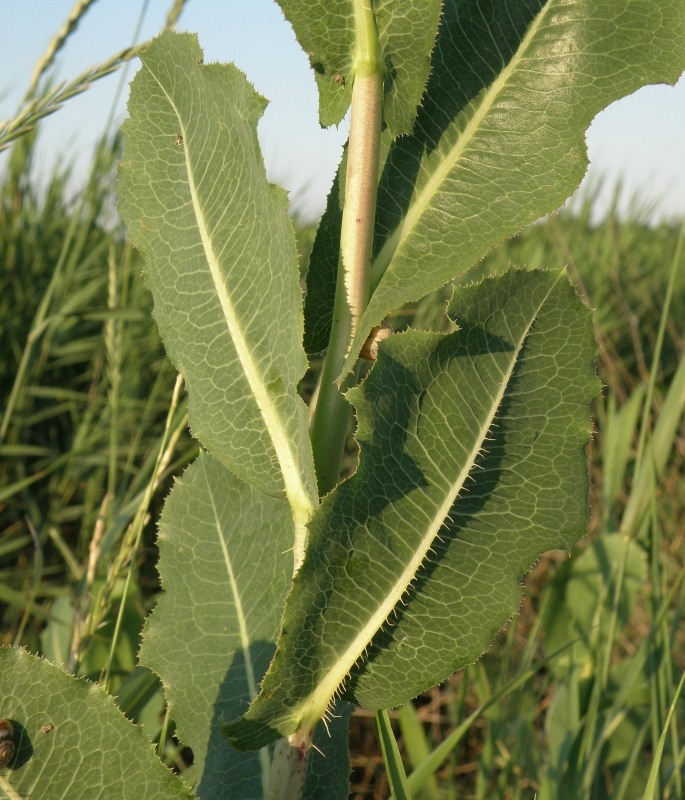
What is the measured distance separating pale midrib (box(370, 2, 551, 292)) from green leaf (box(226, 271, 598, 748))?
0.53ft

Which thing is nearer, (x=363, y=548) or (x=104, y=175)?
(x=363, y=548)

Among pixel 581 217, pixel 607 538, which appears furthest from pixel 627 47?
pixel 581 217

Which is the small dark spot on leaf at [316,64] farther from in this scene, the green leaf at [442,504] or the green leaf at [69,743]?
the green leaf at [69,743]

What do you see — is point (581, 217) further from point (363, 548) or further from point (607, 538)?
point (363, 548)

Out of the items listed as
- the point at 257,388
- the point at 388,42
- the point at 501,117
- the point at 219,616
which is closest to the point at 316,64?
the point at 388,42

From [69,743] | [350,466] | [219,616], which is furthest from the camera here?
[350,466]

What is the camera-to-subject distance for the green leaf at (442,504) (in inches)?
27.5

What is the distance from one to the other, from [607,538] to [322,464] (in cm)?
128

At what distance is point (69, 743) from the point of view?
0.74 m

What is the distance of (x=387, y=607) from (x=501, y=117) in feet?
1.46

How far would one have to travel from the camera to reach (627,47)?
0.80 m

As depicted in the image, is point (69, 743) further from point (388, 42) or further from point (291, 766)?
point (388, 42)

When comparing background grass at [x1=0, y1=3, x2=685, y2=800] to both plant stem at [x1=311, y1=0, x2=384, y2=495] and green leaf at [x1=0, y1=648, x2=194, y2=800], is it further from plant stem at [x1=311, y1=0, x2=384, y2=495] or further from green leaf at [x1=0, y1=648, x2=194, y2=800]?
plant stem at [x1=311, y1=0, x2=384, y2=495]

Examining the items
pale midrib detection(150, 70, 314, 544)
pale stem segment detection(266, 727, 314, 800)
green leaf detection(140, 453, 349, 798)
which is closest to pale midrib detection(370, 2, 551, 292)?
pale midrib detection(150, 70, 314, 544)
